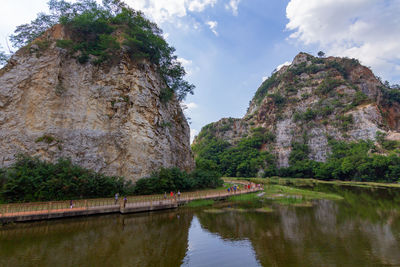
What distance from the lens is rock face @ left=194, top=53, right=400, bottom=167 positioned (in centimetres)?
6316

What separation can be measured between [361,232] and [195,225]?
37.0ft

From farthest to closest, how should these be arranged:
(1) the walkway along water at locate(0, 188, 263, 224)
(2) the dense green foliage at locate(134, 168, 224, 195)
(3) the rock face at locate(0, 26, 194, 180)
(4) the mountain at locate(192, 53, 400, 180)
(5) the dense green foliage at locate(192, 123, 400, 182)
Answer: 1. (4) the mountain at locate(192, 53, 400, 180)
2. (5) the dense green foliage at locate(192, 123, 400, 182)
3. (2) the dense green foliage at locate(134, 168, 224, 195)
4. (3) the rock face at locate(0, 26, 194, 180)
5. (1) the walkway along water at locate(0, 188, 263, 224)

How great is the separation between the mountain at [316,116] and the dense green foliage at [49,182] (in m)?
56.9

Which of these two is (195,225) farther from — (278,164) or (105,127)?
(278,164)

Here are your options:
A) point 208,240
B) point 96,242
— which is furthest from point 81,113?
point 208,240

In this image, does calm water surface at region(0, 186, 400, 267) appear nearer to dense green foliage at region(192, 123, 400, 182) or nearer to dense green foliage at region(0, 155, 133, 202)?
dense green foliage at region(0, 155, 133, 202)

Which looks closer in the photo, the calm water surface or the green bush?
the calm water surface

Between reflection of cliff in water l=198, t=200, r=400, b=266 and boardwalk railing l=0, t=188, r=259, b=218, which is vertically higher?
boardwalk railing l=0, t=188, r=259, b=218

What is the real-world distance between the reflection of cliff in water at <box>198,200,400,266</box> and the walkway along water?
4.68 metres

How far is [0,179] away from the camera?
60.4ft

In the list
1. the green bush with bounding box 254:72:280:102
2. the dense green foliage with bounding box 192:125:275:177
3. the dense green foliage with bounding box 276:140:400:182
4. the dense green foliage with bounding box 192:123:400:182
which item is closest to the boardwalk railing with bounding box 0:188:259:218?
the dense green foliage with bounding box 192:123:400:182

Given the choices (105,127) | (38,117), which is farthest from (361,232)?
(38,117)

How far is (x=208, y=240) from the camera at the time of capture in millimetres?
13227

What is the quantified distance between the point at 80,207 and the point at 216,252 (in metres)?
12.7
